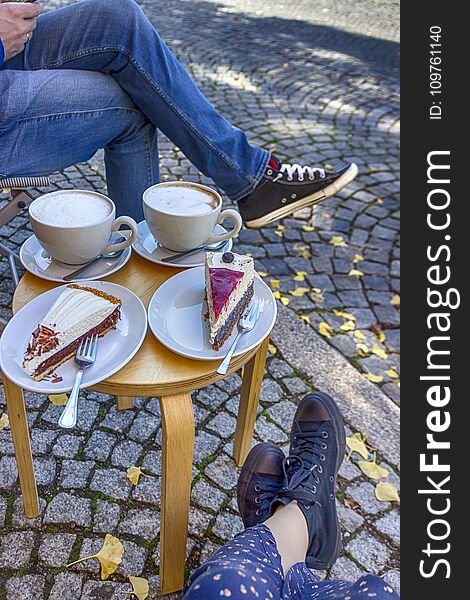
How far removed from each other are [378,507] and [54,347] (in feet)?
4.79

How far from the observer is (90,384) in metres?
1.48

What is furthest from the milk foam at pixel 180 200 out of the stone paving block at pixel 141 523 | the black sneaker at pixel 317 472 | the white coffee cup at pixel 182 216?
the stone paving block at pixel 141 523

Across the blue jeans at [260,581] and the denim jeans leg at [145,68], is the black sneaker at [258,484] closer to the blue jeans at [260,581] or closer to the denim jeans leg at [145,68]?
the blue jeans at [260,581]

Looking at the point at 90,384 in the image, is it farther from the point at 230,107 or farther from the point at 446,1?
the point at 230,107

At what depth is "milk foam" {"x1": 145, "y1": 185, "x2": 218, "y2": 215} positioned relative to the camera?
192 cm

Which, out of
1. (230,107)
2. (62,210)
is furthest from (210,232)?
(230,107)

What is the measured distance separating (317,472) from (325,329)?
1165 millimetres

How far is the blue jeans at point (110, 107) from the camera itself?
2.29m

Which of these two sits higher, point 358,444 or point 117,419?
point 117,419

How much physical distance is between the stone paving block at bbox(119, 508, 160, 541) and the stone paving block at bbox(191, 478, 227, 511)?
6.8 inches

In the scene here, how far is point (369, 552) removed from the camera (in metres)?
2.09

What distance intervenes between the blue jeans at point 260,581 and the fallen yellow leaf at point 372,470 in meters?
0.74

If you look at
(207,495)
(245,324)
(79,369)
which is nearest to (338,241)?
(207,495)

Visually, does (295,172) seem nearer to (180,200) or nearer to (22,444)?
(180,200)
